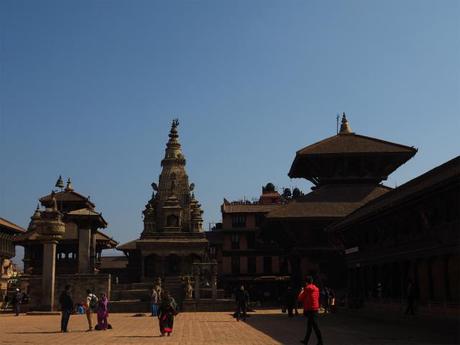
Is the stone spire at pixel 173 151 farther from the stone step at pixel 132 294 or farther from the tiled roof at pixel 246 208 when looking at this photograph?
the stone step at pixel 132 294

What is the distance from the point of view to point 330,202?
136 ft

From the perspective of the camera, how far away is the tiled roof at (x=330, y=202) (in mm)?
39219

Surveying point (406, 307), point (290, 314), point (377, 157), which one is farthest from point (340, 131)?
point (406, 307)

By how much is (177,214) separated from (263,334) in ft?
173

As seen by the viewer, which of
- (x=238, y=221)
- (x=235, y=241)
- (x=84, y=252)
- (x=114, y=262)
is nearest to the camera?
(x=84, y=252)

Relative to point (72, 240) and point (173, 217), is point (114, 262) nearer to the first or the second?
point (173, 217)

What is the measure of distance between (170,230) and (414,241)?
49.7 metres

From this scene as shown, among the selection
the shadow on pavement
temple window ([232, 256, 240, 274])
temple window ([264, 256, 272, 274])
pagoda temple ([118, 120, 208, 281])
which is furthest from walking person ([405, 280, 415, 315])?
temple window ([232, 256, 240, 274])

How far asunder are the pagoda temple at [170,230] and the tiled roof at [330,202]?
93.0ft

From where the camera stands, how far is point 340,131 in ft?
157

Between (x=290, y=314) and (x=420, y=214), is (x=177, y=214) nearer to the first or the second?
(x=290, y=314)

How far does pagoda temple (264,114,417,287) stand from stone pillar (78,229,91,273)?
15.2 m

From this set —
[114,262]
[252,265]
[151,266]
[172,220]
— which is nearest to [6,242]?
[151,266]

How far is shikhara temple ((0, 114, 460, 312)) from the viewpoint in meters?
22.2
